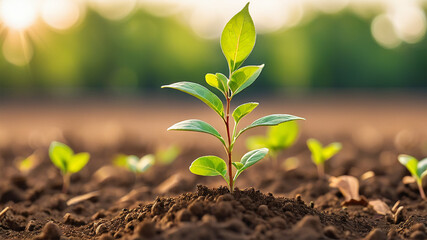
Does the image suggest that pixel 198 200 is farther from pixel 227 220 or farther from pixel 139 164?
pixel 139 164

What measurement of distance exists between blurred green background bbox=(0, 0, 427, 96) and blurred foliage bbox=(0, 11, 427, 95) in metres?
0.05

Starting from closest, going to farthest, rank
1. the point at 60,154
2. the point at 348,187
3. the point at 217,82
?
the point at 217,82 < the point at 348,187 < the point at 60,154

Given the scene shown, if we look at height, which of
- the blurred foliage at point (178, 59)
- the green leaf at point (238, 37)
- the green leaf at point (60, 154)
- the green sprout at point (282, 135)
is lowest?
the green leaf at point (238, 37)

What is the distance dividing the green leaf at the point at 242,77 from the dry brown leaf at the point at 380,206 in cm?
108

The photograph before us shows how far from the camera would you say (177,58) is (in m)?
22.2

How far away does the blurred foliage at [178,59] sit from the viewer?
21.7m

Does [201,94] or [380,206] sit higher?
[201,94]

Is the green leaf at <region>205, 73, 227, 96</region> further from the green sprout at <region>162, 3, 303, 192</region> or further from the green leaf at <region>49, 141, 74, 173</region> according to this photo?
the green leaf at <region>49, 141, 74, 173</region>

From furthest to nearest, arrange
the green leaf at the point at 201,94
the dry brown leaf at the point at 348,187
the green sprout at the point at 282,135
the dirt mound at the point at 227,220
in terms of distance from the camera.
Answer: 1. the green sprout at the point at 282,135
2. the dry brown leaf at the point at 348,187
3. the green leaf at the point at 201,94
4. the dirt mound at the point at 227,220

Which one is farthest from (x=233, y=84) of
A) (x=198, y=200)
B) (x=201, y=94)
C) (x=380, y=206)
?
(x=380, y=206)

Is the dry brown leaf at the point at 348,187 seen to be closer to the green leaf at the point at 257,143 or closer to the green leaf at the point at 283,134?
the green leaf at the point at 283,134

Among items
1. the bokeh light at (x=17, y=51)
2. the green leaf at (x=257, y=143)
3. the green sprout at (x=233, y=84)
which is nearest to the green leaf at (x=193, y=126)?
the green sprout at (x=233, y=84)

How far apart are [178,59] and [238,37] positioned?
20.6 meters

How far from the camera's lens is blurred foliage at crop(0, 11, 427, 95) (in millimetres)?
21656
